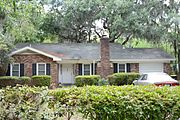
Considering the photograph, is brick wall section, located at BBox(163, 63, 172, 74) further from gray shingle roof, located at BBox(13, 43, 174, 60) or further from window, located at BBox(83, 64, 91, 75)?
window, located at BBox(83, 64, 91, 75)

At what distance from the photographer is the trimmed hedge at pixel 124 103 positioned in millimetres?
6137

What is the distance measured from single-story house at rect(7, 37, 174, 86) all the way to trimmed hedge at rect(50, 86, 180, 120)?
63.7 feet

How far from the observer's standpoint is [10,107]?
592 cm

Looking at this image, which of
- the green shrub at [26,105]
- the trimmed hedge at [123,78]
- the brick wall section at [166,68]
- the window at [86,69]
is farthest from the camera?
the brick wall section at [166,68]

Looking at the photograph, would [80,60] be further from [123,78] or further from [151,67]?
[151,67]

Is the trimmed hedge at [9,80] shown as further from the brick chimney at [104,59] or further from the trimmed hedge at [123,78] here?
the trimmed hedge at [123,78]

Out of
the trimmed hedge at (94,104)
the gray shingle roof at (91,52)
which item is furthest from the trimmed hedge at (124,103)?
the gray shingle roof at (91,52)

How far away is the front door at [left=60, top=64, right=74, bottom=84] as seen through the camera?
95.8 ft

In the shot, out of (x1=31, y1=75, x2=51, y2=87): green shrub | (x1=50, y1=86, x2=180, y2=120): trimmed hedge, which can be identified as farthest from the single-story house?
(x1=50, y1=86, x2=180, y2=120): trimmed hedge

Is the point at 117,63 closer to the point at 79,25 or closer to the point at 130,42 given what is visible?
the point at 79,25

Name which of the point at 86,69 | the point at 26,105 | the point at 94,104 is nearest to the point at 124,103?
the point at 94,104

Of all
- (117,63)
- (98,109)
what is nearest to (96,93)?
(98,109)

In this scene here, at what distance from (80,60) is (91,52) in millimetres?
2098

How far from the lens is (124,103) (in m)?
6.27
